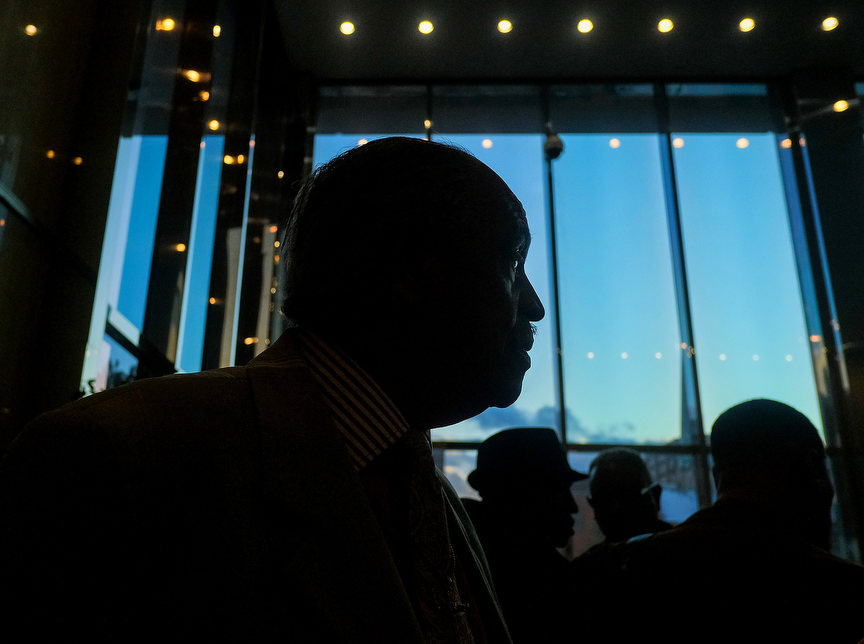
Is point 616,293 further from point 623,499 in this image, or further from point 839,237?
point 623,499

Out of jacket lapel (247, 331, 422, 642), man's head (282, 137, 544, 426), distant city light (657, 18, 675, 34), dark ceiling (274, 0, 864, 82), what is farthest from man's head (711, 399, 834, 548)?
distant city light (657, 18, 675, 34)

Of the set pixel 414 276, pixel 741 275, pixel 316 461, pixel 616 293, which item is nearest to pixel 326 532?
pixel 316 461

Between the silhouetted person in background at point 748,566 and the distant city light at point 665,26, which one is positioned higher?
the distant city light at point 665,26

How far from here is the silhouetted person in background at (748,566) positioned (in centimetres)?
158

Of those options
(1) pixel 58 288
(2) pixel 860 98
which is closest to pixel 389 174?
(1) pixel 58 288

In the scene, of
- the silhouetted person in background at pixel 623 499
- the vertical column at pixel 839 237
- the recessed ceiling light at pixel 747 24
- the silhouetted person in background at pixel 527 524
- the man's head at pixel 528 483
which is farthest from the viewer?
the recessed ceiling light at pixel 747 24

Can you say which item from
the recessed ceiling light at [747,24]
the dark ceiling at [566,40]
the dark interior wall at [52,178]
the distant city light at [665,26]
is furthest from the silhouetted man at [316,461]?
the recessed ceiling light at [747,24]

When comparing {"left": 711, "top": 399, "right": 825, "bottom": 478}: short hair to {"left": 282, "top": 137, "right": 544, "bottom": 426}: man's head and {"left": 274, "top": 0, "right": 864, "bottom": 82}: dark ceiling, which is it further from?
{"left": 274, "top": 0, "right": 864, "bottom": 82}: dark ceiling

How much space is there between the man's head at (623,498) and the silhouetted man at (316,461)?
2.19m

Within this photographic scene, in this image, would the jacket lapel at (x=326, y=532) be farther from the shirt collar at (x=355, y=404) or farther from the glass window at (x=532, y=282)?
the glass window at (x=532, y=282)

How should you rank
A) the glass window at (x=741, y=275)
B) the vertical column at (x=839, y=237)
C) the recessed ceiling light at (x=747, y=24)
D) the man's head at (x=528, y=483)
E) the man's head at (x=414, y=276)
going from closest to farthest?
the man's head at (x=414, y=276)
the man's head at (x=528, y=483)
the vertical column at (x=839, y=237)
the glass window at (x=741, y=275)
the recessed ceiling light at (x=747, y=24)

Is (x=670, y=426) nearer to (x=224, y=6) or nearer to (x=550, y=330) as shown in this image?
A: (x=550, y=330)

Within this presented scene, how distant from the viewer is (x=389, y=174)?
1083 millimetres

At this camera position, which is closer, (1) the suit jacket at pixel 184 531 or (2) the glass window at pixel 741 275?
(1) the suit jacket at pixel 184 531
